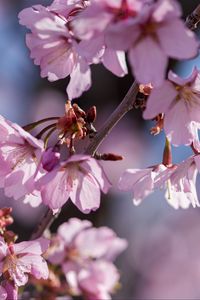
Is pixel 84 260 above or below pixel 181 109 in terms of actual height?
below

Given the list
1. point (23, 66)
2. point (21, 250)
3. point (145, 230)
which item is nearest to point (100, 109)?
point (23, 66)

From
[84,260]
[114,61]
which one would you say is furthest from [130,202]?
[114,61]

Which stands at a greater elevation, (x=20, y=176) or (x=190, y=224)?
(x=20, y=176)

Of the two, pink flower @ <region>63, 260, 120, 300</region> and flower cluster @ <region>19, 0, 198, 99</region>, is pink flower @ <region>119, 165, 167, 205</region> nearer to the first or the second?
flower cluster @ <region>19, 0, 198, 99</region>

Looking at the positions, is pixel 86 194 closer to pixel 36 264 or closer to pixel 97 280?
pixel 36 264

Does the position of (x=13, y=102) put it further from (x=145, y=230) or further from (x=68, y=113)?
(x=68, y=113)

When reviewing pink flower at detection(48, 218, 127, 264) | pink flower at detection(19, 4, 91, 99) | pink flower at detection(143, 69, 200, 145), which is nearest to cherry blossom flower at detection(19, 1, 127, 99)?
pink flower at detection(19, 4, 91, 99)
